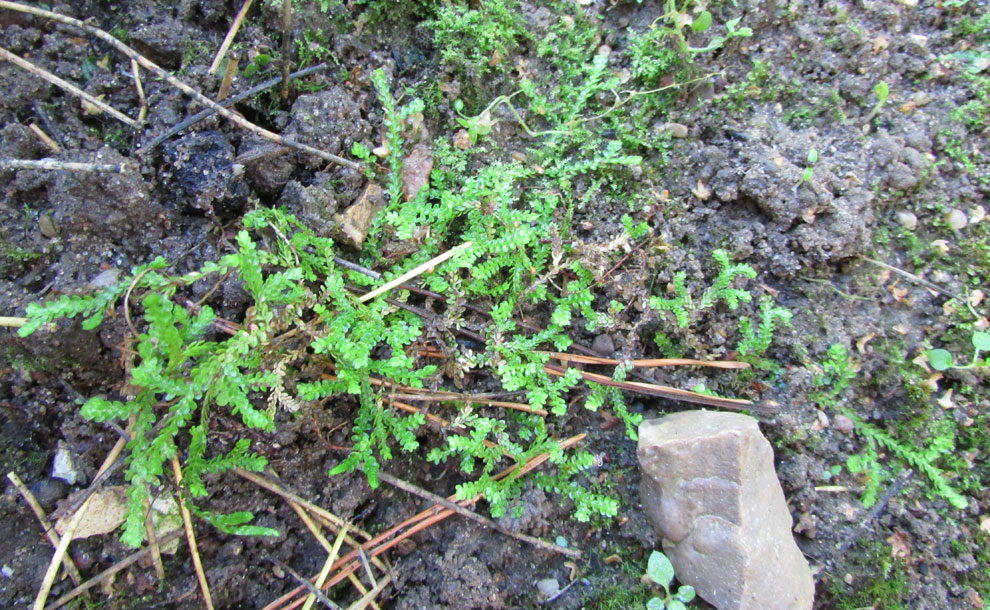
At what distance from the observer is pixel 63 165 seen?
2.39 metres

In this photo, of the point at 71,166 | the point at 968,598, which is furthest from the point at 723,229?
the point at 71,166

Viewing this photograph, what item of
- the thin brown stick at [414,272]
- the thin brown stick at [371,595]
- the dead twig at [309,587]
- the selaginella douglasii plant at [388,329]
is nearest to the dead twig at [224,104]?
the selaginella douglasii plant at [388,329]

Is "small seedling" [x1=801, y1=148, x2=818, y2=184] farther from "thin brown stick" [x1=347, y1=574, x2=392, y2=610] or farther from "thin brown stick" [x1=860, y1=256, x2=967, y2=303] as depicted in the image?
"thin brown stick" [x1=347, y1=574, x2=392, y2=610]

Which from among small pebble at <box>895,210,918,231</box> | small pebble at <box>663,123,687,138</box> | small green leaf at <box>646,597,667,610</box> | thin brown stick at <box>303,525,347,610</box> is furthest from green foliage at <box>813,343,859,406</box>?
thin brown stick at <box>303,525,347,610</box>

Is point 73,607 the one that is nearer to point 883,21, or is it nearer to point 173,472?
point 173,472

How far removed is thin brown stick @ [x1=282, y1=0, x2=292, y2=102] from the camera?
2648 mm

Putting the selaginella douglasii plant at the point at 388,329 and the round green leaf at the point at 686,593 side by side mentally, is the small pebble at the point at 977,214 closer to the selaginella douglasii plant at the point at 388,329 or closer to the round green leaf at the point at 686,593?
the selaginella douglasii plant at the point at 388,329

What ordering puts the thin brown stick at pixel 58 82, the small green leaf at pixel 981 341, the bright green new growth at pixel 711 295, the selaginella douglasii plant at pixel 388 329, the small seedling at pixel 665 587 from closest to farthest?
1. the selaginella douglasii plant at pixel 388 329
2. the small seedling at pixel 665 587
3. the thin brown stick at pixel 58 82
4. the bright green new growth at pixel 711 295
5. the small green leaf at pixel 981 341

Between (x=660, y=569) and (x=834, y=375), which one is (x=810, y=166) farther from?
(x=660, y=569)

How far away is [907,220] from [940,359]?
72 centimetres

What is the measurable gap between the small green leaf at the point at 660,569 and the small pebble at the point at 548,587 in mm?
396

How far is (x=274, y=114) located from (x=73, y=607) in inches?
87.2

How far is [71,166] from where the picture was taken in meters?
2.41

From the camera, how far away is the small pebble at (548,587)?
8.25 feet
